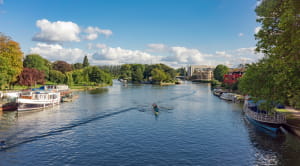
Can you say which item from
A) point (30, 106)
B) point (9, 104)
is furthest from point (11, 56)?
point (30, 106)

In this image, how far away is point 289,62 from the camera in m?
27.6

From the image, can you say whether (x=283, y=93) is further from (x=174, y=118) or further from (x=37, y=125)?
(x=37, y=125)

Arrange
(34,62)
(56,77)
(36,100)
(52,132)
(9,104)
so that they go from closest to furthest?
(52,132) < (9,104) < (36,100) < (34,62) < (56,77)

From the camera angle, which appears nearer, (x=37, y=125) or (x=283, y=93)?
(x=283, y=93)

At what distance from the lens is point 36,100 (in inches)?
2511

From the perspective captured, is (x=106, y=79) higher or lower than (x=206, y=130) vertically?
higher

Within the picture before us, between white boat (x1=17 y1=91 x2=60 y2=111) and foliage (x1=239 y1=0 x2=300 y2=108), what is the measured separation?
55179mm

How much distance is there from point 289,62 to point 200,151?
16.7 m

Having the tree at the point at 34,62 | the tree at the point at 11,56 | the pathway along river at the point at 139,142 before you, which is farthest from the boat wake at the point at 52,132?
the tree at the point at 34,62

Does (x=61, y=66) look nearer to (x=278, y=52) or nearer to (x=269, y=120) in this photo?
(x=269, y=120)

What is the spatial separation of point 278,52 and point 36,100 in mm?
61487

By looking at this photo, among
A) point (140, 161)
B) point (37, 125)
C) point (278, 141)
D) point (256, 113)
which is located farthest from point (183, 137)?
point (37, 125)

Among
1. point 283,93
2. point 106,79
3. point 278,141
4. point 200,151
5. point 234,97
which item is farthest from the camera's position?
point 106,79

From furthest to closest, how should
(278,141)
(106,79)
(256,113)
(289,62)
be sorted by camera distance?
(106,79), (256,113), (278,141), (289,62)
